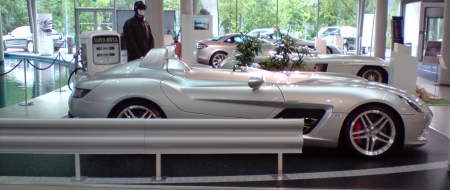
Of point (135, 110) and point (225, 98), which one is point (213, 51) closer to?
point (135, 110)

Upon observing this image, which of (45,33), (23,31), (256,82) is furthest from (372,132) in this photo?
(23,31)

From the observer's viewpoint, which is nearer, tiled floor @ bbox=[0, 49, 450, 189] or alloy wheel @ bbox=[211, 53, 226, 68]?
tiled floor @ bbox=[0, 49, 450, 189]

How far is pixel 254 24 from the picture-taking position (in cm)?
2820

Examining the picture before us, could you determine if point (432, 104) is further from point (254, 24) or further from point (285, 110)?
point (254, 24)

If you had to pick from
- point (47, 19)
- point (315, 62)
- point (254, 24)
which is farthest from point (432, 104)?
point (47, 19)

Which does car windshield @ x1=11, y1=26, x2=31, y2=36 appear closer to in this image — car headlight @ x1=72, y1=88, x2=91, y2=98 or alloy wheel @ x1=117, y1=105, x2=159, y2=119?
car headlight @ x1=72, y1=88, x2=91, y2=98

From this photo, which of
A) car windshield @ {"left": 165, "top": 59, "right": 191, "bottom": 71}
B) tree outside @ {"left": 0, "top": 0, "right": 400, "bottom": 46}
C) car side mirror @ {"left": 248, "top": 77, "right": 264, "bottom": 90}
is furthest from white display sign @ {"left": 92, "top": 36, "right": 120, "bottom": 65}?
tree outside @ {"left": 0, "top": 0, "right": 400, "bottom": 46}

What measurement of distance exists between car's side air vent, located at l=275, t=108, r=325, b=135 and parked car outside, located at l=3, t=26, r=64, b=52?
24386 mm

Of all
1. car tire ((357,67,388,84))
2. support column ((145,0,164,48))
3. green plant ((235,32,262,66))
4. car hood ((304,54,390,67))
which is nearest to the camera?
green plant ((235,32,262,66))

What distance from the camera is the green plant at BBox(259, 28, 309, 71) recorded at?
8.88m

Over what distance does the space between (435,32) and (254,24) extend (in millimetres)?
9995

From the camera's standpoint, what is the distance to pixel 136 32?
8.84m

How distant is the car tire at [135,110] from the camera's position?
17.3 ft

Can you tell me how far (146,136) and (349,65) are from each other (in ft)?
24.2
